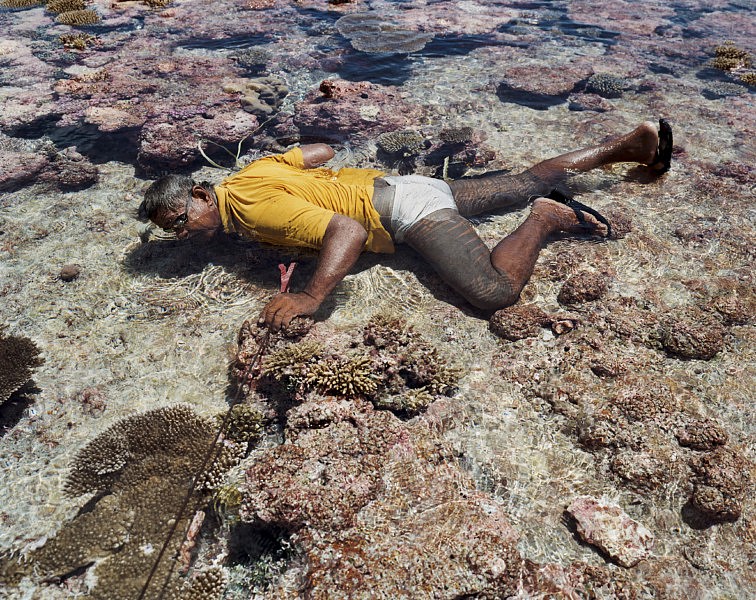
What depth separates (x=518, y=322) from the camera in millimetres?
4461

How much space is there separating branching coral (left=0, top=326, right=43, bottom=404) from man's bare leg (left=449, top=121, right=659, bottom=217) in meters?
4.95

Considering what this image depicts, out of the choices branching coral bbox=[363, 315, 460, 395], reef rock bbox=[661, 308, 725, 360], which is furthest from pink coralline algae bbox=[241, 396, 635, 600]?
reef rock bbox=[661, 308, 725, 360]

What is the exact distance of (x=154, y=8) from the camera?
13211 mm

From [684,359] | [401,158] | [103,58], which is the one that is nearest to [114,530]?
[684,359]

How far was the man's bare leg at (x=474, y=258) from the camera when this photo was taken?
456 centimetres

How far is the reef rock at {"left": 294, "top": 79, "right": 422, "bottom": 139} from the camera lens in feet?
25.2

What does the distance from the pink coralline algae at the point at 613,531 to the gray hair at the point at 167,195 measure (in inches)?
175

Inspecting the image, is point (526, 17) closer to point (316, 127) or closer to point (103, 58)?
point (316, 127)

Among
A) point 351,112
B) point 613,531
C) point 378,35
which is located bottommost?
point 613,531

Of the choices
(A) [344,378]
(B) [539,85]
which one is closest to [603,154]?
(B) [539,85]

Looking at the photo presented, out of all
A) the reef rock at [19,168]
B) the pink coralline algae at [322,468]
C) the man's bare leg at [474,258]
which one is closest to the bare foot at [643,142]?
the man's bare leg at [474,258]

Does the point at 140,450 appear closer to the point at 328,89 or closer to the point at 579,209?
the point at 579,209

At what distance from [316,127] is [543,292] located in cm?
505

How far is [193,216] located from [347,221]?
1.64 meters
